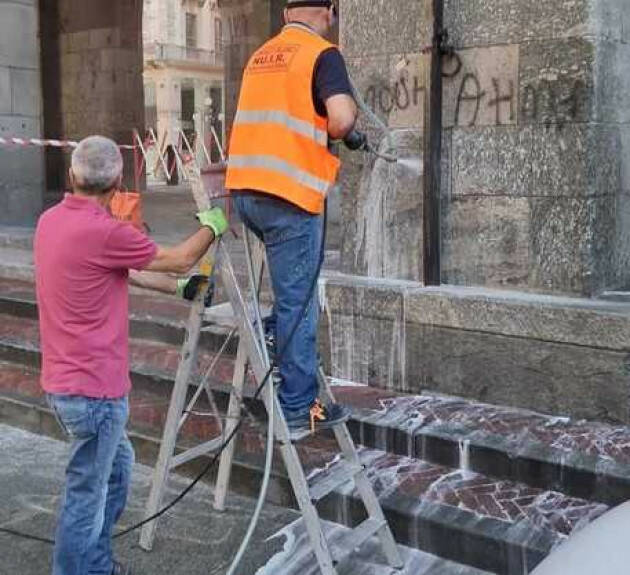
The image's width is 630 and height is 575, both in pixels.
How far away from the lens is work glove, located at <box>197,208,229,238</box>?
12.1 ft

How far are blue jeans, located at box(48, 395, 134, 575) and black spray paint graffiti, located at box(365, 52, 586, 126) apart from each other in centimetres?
271

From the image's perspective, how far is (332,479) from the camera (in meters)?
3.90

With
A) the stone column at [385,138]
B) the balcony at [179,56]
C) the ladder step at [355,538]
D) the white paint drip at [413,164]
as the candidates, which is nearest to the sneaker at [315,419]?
the ladder step at [355,538]

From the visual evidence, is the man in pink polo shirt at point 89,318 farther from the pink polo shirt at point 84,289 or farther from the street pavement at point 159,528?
the street pavement at point 159,528

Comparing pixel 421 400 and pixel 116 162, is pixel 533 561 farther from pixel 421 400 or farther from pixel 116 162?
pixel 116 162

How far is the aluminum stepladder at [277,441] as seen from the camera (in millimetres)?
3703

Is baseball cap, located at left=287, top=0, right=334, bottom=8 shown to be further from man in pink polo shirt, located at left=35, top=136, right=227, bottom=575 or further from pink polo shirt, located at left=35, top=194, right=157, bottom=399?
pink polo shirt, located at left=35, top=194, right=157, bottom=399

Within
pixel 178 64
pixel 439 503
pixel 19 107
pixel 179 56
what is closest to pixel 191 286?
pixel 439 503

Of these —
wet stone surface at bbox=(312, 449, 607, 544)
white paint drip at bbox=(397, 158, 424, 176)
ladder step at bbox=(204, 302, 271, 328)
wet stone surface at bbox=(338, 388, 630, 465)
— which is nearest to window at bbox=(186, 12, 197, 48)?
ladder step at bbox=(204, 302, 271, 328)

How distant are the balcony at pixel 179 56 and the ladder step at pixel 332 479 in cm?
4820

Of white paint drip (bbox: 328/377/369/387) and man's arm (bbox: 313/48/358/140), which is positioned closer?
man's arm (bbox: 313/48/358/140)

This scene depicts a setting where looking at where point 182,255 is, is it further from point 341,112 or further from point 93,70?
point 93,70

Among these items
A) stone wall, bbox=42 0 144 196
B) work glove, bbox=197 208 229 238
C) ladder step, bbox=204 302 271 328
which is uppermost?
stone wall, bbox=42 0 144 196

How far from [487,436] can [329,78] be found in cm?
207
